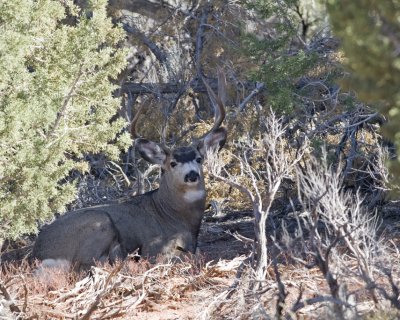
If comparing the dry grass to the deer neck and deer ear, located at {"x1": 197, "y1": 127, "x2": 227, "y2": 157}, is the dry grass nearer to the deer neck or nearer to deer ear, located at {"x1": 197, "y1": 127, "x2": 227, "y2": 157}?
the deer neck

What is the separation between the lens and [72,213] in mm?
13172

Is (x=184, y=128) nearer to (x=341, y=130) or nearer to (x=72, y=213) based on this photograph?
(x=341, y=130)

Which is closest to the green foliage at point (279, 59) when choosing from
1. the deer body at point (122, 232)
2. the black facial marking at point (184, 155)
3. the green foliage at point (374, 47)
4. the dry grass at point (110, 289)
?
the black facial marking at point (184, 155)

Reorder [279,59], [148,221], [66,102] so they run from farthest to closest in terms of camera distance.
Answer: [279,59] → [148,221] → [66,102]

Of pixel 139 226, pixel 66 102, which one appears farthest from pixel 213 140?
pixel 66 102

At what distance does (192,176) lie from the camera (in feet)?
43.4

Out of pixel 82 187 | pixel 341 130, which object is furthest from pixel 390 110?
pixel 82 187

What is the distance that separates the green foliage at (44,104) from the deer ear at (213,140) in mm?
1044

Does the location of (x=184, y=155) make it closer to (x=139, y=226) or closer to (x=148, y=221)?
(x=148, y=221)

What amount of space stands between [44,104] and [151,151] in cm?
216

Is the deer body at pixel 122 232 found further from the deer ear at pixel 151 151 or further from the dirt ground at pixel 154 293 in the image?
the dirt ground at pixel 154 293

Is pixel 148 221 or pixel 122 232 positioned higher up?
pixel 148 221

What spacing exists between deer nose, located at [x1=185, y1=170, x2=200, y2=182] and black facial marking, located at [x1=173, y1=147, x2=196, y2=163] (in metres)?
0.20

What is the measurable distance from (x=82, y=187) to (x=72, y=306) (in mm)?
6180
